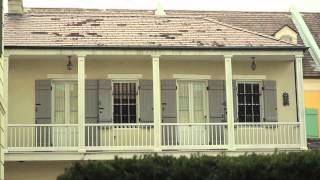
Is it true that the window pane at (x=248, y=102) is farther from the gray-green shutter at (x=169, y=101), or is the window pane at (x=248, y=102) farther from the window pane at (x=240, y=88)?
the gray-green shutter at (x=169, y=101)

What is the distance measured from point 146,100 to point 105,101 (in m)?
1.33

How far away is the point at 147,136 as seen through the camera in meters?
24.8

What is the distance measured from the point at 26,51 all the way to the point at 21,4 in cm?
382

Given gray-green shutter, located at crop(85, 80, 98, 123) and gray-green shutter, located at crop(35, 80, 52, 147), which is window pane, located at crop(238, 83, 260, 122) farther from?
gray-green shutter, located at crop(35, 80, 52, 147)

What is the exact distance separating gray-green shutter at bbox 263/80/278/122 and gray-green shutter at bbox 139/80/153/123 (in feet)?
12.6

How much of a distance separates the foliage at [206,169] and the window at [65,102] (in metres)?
8.03

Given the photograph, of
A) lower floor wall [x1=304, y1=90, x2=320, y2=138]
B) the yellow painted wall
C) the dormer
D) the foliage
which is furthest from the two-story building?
the dormer

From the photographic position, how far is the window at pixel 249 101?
2592cm

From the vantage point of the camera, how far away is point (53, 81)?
999 inches

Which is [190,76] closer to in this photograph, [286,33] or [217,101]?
[217,101]

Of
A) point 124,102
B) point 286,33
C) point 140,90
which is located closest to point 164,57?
point 140,90

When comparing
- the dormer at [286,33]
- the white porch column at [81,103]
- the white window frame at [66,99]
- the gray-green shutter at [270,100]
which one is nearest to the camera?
the white porch column at [81,103]

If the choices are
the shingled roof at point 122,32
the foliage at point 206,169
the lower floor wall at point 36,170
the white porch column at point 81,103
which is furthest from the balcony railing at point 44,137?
the foliage at point 206,169

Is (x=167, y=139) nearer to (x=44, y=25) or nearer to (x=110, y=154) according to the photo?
(x=110, y=154)
